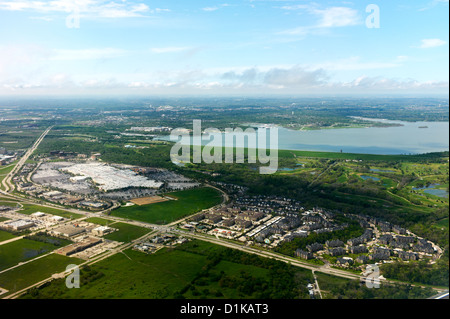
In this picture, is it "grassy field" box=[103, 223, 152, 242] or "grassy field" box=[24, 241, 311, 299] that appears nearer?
"grassy field" box=[24, 241, 311, 299]

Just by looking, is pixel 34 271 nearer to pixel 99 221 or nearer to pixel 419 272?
pixel 99 221

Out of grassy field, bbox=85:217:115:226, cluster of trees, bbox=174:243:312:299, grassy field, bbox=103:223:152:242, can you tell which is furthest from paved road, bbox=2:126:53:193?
cluster of trees, bbox=174:243:312:299

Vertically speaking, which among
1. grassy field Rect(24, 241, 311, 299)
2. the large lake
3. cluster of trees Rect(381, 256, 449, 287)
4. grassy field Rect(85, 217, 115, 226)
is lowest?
grassy field Rect(24, 241, 311, 299)

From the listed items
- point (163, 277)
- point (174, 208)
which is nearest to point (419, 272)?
point (163, 277)

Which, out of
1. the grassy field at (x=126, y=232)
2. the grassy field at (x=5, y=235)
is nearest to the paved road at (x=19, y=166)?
the grassy field at (x=5, y=235)

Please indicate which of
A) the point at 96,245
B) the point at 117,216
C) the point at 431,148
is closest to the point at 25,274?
the point at 96,245

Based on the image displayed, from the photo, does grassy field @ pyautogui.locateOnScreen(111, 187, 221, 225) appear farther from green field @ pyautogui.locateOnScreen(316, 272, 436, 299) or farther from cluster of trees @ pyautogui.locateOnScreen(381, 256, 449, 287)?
cluster of trees @ pyautogui.locateOnScreen(381, 256, 449, 287)
